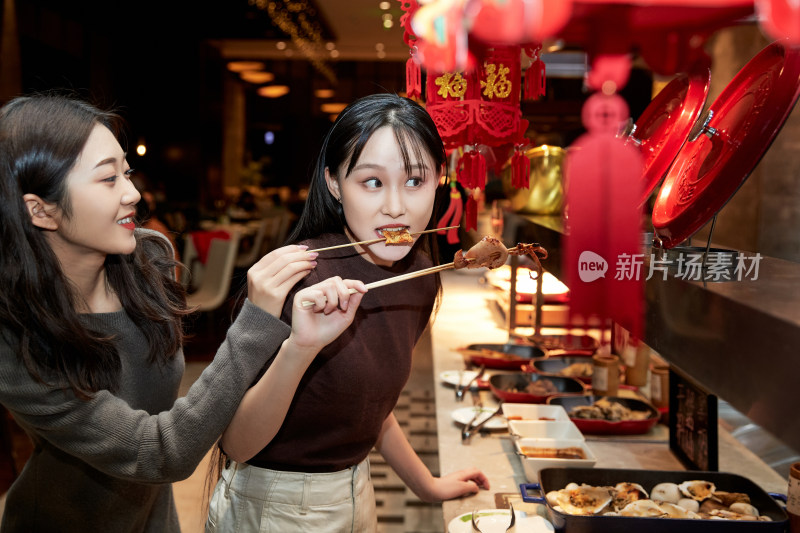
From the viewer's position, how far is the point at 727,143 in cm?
94

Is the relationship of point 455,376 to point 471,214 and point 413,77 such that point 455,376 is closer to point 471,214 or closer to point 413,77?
point 471,214

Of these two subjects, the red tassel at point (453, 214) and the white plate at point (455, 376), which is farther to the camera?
the white plate at point (455, 376)

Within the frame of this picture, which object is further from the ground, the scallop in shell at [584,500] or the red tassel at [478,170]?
the red tassel at [478,170]

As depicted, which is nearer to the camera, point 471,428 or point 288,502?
point 288,502

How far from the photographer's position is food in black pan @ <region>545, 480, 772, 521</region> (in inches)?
58.9

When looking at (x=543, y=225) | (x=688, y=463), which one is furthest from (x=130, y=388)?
(x=688, y=463)

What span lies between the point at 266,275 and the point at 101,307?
0.56 metres

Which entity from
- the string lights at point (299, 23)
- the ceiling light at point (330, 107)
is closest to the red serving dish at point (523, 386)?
the string lights at point (299, 23)

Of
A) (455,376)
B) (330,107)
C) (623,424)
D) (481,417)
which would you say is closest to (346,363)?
(481,417)

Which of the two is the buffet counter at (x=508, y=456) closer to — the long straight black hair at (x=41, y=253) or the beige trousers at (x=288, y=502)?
the beige trousers at (x=288, y=502)

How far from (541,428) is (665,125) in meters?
1.36

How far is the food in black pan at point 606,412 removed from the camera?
2.43 meters

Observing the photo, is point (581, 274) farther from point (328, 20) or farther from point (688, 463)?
point (328, 20)

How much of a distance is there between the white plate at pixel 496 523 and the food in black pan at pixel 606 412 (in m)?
0.84
